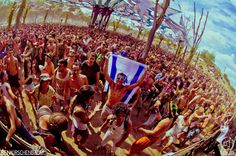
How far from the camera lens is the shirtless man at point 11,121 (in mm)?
4254

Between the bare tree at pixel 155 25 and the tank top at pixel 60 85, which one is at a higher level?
the bare tree at pixel 155 25

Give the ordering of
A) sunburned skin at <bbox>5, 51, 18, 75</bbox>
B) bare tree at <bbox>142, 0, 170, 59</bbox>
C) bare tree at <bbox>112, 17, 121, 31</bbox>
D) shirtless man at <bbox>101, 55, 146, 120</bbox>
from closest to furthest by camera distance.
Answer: shirtless man at <bbox>101, 55, 146, 120</bbox>, sunburned skin at <bbox>5, 51, 18, 75</bbox>, bare tree at <bbox>142, 0, 170, 59</bbox>, bare tree at <bbox>112, 17, 121, 31</bbox>

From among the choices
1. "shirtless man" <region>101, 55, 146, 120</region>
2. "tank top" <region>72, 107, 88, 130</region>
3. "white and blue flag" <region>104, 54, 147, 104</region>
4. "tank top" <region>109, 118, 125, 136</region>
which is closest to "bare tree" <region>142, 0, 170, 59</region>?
"white and blue flag" <region>104, 54, 147, 104</region>

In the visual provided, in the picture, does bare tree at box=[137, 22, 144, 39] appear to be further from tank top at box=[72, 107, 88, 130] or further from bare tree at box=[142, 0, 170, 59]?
tank top at box=[72, 107, 88, 130]

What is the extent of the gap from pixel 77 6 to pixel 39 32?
3.86 feet

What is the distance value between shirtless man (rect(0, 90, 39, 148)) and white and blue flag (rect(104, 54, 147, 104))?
1.71 m

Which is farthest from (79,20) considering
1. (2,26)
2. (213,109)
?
(213,109)

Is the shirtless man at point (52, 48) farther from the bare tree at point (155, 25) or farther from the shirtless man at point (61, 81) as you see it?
the bare tree at point (155, 25)

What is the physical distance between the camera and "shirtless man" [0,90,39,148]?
4.25 meters

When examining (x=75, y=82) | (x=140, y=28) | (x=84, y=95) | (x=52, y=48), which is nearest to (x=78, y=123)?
(x=84, y=95)

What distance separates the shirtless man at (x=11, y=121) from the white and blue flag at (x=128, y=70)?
1.71m

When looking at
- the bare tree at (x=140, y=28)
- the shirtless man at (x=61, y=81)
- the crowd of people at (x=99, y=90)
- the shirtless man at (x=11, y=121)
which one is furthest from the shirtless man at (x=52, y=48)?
the shirtless man at (x=11, y=121)

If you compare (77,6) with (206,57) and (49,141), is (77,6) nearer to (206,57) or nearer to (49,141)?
(206,57)

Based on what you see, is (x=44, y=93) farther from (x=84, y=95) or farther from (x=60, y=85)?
(x=84, y=95)
